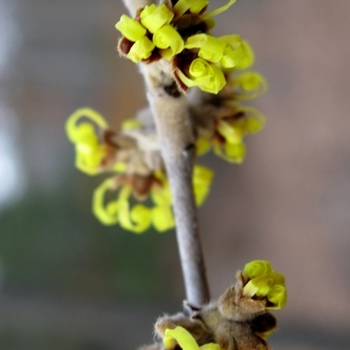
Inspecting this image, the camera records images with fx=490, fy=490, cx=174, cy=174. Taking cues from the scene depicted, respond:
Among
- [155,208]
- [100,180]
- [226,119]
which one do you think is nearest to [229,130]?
[226,119]

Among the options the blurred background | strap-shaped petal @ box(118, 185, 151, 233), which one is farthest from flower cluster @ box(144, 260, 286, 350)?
the blurred background

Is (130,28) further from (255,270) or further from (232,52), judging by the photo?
(255,270)

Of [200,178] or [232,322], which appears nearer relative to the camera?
[232,322]


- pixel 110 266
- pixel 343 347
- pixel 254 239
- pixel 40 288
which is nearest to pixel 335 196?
pixel 254 239

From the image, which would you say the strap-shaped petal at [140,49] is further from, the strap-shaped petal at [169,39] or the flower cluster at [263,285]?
the flower cluster at [263,285]

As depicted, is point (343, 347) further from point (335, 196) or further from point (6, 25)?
point (6, 25)

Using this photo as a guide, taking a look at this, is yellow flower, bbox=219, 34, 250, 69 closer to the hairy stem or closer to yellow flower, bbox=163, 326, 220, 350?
the hairy stem
